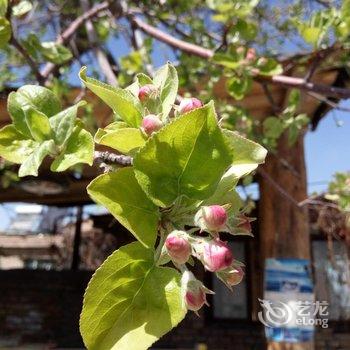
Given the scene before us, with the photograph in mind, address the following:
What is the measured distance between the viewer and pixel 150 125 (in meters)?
0.48

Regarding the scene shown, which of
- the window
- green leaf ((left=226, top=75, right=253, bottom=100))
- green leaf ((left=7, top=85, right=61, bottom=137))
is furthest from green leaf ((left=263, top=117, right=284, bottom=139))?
the window

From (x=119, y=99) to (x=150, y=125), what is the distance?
0.05 m

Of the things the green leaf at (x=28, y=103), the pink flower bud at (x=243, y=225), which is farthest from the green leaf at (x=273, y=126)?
the pink flower bud at (x=243, y=225)

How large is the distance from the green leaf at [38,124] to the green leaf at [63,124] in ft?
0.03

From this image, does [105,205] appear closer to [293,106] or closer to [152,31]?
[293,106]

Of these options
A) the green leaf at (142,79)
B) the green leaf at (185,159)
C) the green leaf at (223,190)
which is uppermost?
the green leaf at (142,79)

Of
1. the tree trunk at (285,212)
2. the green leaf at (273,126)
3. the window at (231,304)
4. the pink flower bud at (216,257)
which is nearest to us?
the pink flower bud at (216,257)

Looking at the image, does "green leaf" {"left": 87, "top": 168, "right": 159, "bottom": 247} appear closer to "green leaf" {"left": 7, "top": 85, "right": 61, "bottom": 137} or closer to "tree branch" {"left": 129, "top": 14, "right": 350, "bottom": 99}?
"green leaf" {"left": 7, "top": 85, "right": 61, "bottom": 137}

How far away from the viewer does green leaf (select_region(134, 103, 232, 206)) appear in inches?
17.3

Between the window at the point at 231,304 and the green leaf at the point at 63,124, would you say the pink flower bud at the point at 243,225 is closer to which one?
the green leaf at the point at 63,124

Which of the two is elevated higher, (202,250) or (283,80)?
(283,80)

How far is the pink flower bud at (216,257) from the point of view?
1.36ft

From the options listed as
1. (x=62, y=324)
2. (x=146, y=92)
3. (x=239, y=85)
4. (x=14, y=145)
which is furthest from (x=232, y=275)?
(x=62, y=324)

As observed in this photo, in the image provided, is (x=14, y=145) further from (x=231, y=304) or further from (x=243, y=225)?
(x=231, y=304)
